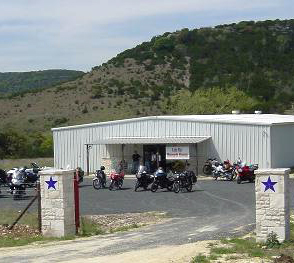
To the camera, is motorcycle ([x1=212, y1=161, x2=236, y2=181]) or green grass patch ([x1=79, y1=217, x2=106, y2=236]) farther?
motorcycle ([x1=212, y1=161, x2=236, y2=181])

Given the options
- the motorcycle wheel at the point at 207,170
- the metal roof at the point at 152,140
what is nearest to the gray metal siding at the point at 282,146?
the motorcycle wheel at the point at 207,170

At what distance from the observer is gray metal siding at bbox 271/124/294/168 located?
132 feet

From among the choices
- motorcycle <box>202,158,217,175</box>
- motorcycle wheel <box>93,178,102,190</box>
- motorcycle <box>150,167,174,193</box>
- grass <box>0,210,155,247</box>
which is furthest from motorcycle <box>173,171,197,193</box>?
grass <box>0,210,155,247</box>

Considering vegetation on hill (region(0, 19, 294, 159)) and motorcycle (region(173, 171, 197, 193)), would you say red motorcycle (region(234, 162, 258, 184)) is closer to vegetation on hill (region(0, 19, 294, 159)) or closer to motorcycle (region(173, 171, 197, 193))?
motorcycle (region(173, 171, 197, 193))

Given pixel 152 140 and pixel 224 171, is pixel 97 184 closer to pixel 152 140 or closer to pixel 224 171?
pixel 224 171

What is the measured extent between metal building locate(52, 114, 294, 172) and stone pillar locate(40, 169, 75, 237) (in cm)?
2200

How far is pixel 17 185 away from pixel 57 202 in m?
13.2

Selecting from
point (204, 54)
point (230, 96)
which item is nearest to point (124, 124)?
point (230, 96)

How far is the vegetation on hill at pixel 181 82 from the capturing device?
7800cm

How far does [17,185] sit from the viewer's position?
105 ft

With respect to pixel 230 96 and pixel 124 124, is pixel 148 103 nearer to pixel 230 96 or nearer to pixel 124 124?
pixel 230 96

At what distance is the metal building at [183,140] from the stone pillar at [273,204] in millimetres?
23314

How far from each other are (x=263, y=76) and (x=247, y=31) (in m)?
14.6

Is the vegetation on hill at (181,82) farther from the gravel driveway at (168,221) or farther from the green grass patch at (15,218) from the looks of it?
the green grass patch at (15,218)
